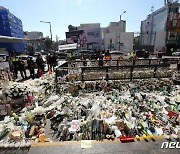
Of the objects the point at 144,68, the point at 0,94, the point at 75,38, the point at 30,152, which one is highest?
the point at 75,38

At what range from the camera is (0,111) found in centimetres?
562

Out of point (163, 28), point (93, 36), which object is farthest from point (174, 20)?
point (93, 36)

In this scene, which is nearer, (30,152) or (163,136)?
(30,152)

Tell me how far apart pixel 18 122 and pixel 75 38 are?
4534cm

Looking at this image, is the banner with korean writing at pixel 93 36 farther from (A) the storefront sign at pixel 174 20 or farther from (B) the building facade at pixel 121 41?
(A) the storefront sign at pixel 174 20

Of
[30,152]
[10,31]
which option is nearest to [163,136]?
[30,152]

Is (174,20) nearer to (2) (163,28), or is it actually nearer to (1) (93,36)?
(2) (163,28)

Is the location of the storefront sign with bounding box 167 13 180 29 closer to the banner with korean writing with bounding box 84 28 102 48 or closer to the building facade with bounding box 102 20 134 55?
the building facade with bounding box 102 20 134 55

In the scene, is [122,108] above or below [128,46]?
below

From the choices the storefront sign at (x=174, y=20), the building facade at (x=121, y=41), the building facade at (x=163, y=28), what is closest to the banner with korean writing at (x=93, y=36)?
the building facade at (x=121, y=41)

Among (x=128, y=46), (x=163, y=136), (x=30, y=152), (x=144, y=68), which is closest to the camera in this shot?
(x=30, y=152)

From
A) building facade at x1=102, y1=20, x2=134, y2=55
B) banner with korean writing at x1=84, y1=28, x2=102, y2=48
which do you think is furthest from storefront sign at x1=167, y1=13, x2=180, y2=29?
banner with korean writing at x1=84, y1=28, x2=102, y2=48

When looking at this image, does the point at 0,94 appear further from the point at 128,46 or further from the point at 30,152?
the point at 128,46

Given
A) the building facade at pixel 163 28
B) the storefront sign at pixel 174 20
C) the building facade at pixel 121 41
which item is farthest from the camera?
the building facade at pixel 121 41
